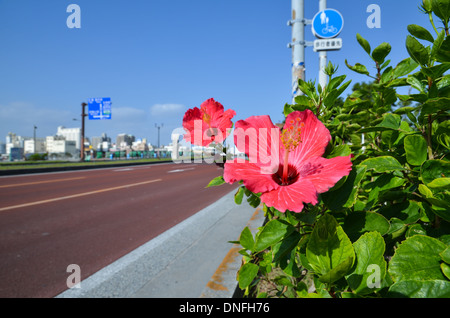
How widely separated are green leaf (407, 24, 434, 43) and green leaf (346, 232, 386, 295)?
0.50m

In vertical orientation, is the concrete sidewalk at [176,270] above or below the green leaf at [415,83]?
below

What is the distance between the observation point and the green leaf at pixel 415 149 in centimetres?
67

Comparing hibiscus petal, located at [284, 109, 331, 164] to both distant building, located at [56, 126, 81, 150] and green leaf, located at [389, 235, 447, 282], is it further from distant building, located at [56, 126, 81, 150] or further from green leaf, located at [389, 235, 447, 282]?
distant building, located at [56, 126, 81, 150]

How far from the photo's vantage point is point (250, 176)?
1.55 ft

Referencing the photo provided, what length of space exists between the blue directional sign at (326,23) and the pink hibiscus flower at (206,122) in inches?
183

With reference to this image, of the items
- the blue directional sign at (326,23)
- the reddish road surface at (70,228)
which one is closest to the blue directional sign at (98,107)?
the reddish road surface at (70,228)

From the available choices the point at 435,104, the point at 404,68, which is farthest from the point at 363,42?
the point at 435,104

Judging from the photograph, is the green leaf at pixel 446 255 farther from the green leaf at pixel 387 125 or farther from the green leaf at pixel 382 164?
the green leaf at pixel 387 125

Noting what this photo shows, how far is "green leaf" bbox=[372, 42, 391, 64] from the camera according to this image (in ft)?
2.81

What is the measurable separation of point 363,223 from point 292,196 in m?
0.29

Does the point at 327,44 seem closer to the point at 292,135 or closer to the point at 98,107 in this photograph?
the point at 292,135
